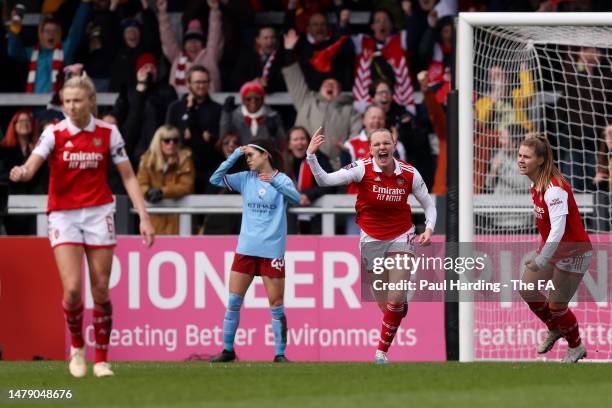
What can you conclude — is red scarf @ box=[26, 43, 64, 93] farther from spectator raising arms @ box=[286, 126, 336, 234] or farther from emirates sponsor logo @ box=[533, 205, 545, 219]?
emirates sponsor logo @ box=[533, 205, 545, 219]

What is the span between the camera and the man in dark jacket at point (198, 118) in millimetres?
15461

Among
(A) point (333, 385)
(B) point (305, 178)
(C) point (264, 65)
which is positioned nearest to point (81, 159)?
(A) point (333, 385)

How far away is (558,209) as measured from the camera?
1086cm

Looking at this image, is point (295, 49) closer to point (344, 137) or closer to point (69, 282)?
point (344, 137)

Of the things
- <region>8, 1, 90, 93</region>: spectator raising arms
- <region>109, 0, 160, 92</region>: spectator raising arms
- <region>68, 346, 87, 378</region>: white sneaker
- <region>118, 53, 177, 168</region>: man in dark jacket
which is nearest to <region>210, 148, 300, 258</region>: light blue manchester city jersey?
<region>68, 346, 87, 378</region>: white sneaker

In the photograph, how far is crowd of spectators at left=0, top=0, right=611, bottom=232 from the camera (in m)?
14.9

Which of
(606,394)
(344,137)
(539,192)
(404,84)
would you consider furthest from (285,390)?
(404,84)

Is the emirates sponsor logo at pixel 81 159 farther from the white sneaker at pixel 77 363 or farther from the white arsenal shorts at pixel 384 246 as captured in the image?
the white arsenal shorts at pixel 384 246

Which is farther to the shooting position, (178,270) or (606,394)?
(178,270)

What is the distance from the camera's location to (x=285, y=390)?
8.69m

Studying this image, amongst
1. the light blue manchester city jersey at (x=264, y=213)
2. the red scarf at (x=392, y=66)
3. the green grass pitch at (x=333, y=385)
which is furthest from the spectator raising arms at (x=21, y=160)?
the green grass pitch at (x=333, y=385)

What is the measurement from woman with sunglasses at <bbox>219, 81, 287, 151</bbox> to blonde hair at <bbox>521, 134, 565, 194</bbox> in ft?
15.2

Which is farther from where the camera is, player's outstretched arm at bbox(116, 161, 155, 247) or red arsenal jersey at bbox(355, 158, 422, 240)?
red arsenal jersey at bbox(355, 158, 422, 240)

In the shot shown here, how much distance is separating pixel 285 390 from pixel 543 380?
1.83m
